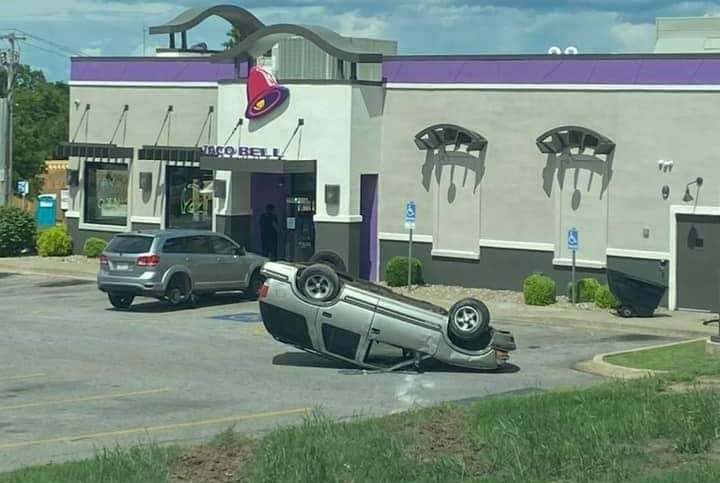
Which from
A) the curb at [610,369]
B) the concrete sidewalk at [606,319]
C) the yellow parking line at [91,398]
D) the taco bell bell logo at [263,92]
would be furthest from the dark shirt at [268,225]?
the yellow parking line at [91,398]

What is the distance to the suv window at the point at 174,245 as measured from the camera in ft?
91.8

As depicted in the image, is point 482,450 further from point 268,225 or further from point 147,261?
point 268,225

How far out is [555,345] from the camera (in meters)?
23.7

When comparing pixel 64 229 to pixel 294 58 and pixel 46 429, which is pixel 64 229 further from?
pixel 46 429

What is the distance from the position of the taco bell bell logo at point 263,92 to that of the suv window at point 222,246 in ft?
18.2

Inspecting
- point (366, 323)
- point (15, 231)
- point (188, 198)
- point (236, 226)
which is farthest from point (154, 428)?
point (15, 231)

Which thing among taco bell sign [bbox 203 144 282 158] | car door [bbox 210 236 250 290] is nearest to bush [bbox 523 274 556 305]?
car door [bbox 210 236 250 290]

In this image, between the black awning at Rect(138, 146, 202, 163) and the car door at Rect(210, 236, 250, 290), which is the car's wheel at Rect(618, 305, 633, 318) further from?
the black awning at Rect(138, 146, 202, 163)

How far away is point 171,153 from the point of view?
37219mm

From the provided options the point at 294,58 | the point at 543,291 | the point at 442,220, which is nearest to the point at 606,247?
the point at 543,291

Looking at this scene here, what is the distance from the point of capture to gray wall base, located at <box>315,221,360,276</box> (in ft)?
109

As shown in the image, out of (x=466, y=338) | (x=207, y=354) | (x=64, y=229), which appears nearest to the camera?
(x=466, y=338)

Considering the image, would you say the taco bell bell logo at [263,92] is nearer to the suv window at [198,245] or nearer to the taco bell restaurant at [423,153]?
the taco bell restaurant at [423,153]

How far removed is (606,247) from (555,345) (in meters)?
6.91
